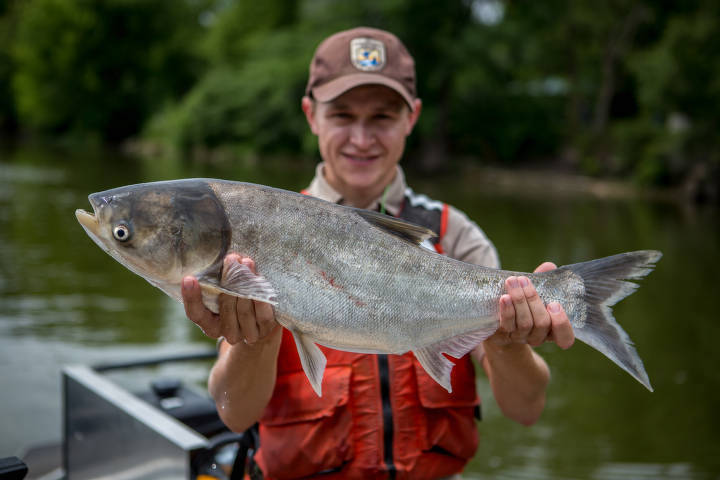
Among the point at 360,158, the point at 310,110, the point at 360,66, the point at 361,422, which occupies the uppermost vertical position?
the point at 360,66

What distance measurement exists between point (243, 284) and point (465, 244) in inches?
53.5

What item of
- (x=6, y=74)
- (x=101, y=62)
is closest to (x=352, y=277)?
(x=101, y=62)

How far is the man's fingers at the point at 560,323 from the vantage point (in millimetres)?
2520

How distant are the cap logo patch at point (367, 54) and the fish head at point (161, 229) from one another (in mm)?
1088

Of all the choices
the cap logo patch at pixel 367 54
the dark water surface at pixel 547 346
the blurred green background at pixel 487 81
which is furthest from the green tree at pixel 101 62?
the cap logo patch at pixel 367 54

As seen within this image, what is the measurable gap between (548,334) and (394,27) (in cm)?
3748

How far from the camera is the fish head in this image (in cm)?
230

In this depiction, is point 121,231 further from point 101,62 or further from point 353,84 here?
point 101,62

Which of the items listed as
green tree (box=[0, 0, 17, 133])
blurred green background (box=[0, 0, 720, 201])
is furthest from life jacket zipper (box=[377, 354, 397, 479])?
green tree (box=[0, 0, 17, 133])

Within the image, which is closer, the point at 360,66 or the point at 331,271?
the point at 331,271

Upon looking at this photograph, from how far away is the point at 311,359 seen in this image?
2.49 meters

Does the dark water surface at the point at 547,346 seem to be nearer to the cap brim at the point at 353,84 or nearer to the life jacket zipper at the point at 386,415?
the life jacket zipper at the point at 386,415

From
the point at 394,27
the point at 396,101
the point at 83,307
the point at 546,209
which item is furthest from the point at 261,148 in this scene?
the point at 396,101

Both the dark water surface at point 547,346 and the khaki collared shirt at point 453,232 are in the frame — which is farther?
the dark water surface at point 547,346
